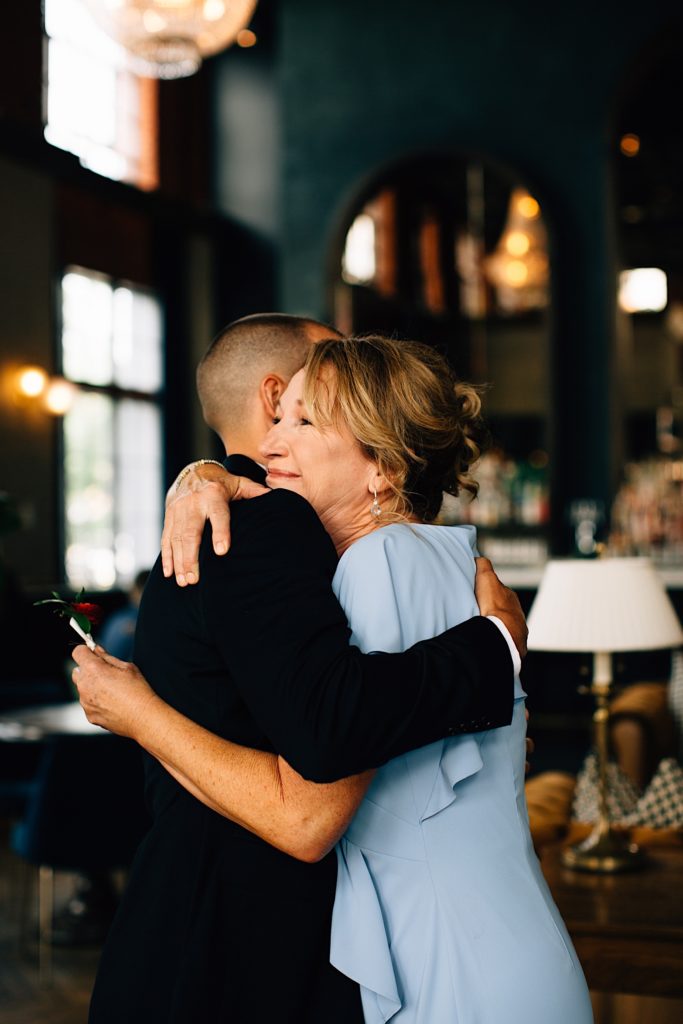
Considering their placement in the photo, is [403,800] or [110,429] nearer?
[403,800]

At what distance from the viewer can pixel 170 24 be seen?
6375 mm

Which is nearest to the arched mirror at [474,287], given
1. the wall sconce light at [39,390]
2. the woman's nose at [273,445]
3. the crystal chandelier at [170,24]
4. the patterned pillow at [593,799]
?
the wall sconce light at [39,390]

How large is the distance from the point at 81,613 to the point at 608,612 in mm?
1730

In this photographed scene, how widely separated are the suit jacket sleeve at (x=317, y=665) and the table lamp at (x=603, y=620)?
5.04ft

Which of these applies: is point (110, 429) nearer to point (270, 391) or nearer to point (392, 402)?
point (270, 391)

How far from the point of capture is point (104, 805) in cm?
433

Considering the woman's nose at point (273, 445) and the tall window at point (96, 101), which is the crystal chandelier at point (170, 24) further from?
the woman's nose at point (273, 445)

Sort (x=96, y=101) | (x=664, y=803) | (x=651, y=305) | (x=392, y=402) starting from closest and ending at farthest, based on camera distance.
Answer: (x=392, y=402), (x=664, y=803), (x=651, y=305), (x=96, y=101)

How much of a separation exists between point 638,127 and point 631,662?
410 cm

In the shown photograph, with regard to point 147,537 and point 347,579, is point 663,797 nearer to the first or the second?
point 347,579

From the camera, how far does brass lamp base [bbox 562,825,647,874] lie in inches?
119

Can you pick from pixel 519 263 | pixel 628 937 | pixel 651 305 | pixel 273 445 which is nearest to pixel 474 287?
pixel 519 263

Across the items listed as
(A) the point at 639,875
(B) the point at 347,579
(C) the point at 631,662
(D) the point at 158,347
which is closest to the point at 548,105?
(C) the point at 631,662

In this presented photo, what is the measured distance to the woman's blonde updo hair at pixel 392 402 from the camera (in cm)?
150
